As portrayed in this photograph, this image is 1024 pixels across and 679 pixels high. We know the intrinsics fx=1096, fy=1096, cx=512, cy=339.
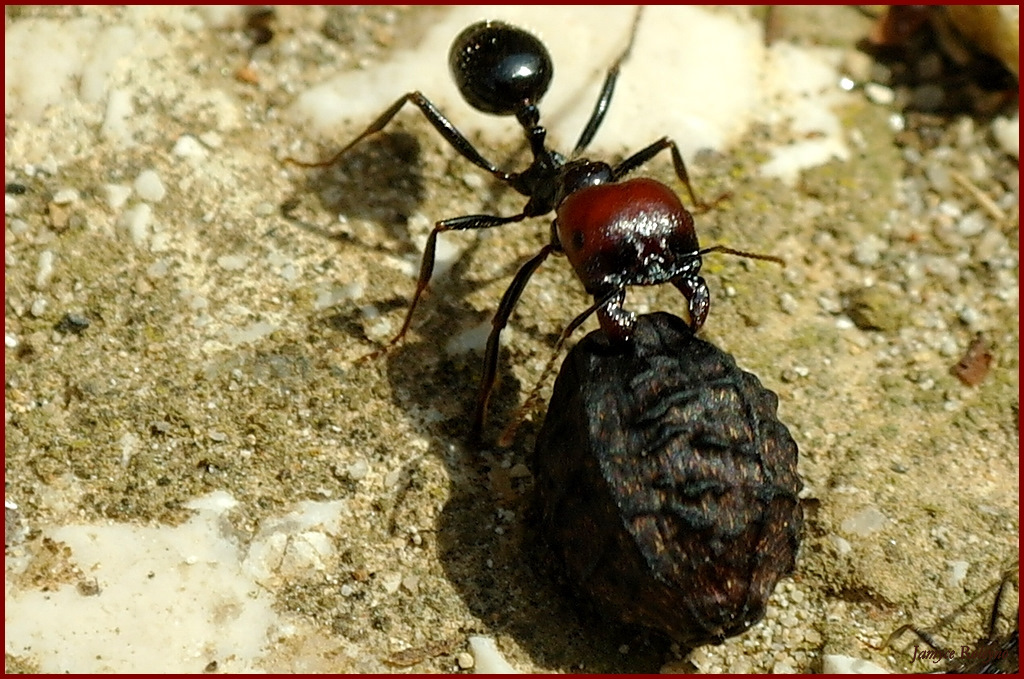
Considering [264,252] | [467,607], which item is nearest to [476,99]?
[264,252]

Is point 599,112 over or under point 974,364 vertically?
over

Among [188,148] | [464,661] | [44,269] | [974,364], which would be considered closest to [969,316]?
[974,364]

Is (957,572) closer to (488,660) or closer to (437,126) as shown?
(488,660)

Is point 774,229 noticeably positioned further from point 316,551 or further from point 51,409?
point 51,409

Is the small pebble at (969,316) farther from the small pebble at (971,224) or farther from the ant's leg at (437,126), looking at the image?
the ant's leg at (437,126)

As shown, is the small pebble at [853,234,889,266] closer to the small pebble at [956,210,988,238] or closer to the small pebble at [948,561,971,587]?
the small pebble at [956,210,988,238]
